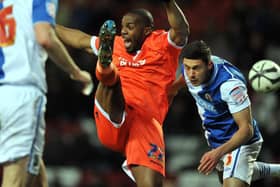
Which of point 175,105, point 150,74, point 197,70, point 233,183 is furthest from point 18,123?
point 175,105

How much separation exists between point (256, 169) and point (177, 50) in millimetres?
Answer: 1222

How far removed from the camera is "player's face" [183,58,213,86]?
632 centimetres

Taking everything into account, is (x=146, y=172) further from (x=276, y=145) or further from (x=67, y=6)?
(x=67, y=6)

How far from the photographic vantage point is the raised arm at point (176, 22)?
6191 millimetres

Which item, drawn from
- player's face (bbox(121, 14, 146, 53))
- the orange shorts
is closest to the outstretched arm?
the orange shorts

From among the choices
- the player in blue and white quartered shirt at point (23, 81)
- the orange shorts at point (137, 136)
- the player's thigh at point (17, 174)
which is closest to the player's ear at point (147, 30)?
the orange shorts at point (137, 136)

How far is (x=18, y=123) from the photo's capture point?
5078 mm

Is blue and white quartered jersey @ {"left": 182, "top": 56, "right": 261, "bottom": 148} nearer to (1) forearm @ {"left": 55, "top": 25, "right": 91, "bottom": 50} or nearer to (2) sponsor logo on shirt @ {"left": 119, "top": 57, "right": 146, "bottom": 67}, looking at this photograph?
(2) sponsor logo on shirt @ {"left": 119, "top": 57, "right": 146, "bottom": 67}

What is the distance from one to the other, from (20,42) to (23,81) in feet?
0.81

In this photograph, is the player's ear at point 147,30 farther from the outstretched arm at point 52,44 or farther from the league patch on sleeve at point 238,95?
the outstretched arm at point 52,44

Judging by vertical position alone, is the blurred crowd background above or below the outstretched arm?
below

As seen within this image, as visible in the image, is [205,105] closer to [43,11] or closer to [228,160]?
[228,160]

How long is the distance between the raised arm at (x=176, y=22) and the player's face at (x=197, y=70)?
179mm

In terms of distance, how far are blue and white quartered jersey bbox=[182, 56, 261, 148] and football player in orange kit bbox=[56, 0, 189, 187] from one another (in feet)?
0.90
